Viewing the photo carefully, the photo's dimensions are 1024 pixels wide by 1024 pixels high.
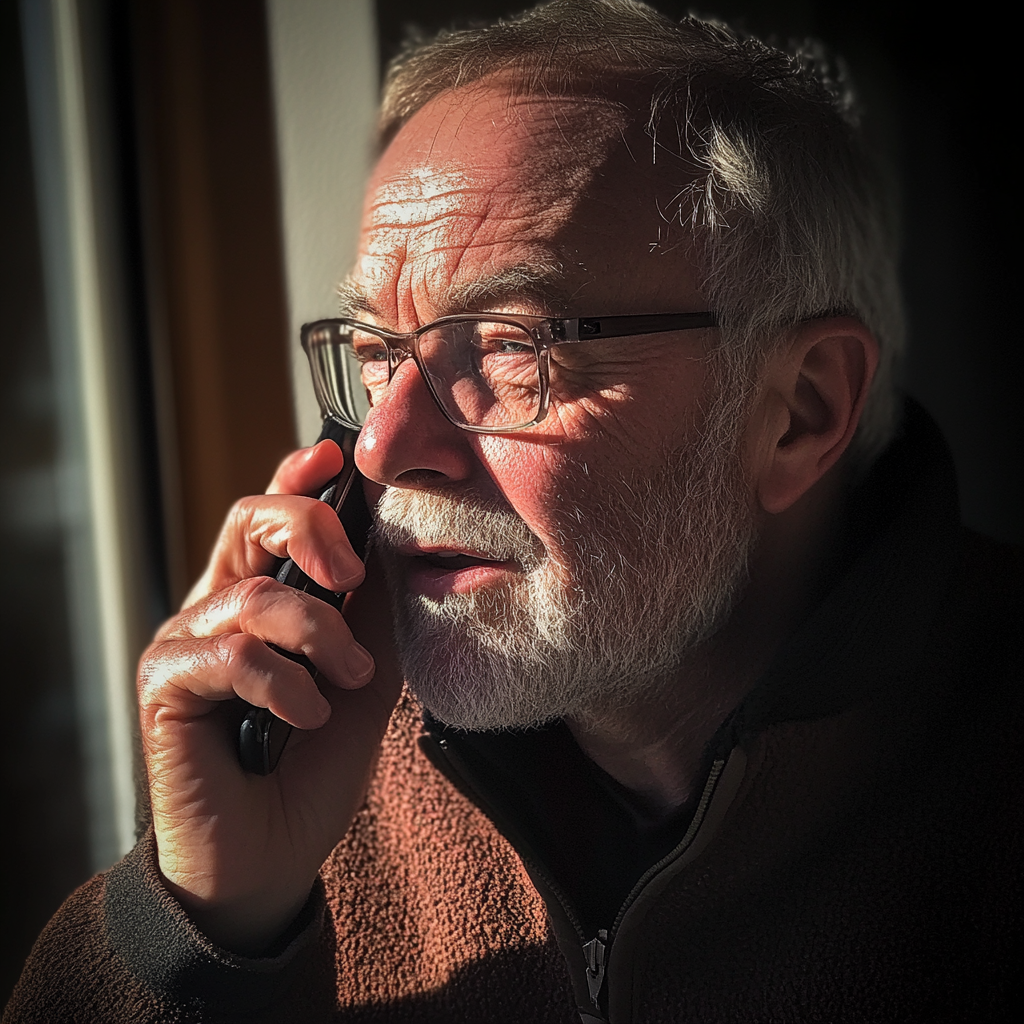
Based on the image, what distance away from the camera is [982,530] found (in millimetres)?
1170

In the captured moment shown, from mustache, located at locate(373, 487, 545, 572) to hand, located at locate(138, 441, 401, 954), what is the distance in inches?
2.9

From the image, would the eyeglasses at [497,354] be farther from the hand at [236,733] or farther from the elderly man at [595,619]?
the hand at [236,733]

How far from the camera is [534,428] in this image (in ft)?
2.78

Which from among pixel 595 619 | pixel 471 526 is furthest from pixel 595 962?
pixel 471 526

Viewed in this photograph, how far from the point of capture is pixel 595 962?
877 mm

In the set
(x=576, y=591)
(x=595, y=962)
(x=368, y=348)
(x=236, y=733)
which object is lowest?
(x=595, y=962)

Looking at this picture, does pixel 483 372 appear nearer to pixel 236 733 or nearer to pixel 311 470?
pixel 311 470

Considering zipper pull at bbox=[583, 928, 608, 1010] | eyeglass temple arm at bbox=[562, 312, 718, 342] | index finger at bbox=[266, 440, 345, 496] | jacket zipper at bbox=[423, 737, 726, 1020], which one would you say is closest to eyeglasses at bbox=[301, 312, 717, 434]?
eyeglass temple arm at bbox=[562, 312, 718, 342]

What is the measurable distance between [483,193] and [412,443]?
24 cm

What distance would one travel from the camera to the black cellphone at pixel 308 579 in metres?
0.82

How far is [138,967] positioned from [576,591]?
0.52 metres

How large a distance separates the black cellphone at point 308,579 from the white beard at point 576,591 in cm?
3

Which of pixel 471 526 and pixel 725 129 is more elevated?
pixel 725 129

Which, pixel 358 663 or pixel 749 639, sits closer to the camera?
pixel 358 663
